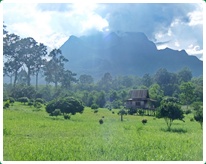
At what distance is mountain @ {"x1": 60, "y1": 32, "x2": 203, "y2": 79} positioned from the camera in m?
16.1

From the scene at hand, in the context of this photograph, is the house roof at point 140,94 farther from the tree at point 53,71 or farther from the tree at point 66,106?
the tree at point 53,71

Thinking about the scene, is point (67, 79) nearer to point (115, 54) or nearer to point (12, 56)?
point (12, 56)

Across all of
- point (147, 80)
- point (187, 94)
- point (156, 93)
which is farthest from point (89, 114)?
point (147, 80)

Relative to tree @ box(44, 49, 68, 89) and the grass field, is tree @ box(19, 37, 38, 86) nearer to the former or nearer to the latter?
tree @ box(44, 49, 68, 89)

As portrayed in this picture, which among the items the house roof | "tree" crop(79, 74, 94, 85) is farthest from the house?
"tree" crop(79, 74, 94, 85)

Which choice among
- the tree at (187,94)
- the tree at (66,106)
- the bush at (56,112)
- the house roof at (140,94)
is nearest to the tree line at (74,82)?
the tree at (187,94)

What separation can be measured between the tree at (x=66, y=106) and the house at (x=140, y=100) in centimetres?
535

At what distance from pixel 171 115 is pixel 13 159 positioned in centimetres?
968

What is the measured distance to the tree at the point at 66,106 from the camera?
17578mm

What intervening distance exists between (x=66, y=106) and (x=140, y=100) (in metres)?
6.47

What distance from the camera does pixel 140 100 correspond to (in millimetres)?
21938

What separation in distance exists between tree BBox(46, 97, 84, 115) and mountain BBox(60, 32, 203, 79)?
8.88 ft

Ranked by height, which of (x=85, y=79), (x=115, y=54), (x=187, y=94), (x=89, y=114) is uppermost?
(x=115, y=54)

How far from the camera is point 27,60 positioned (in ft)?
85.1
